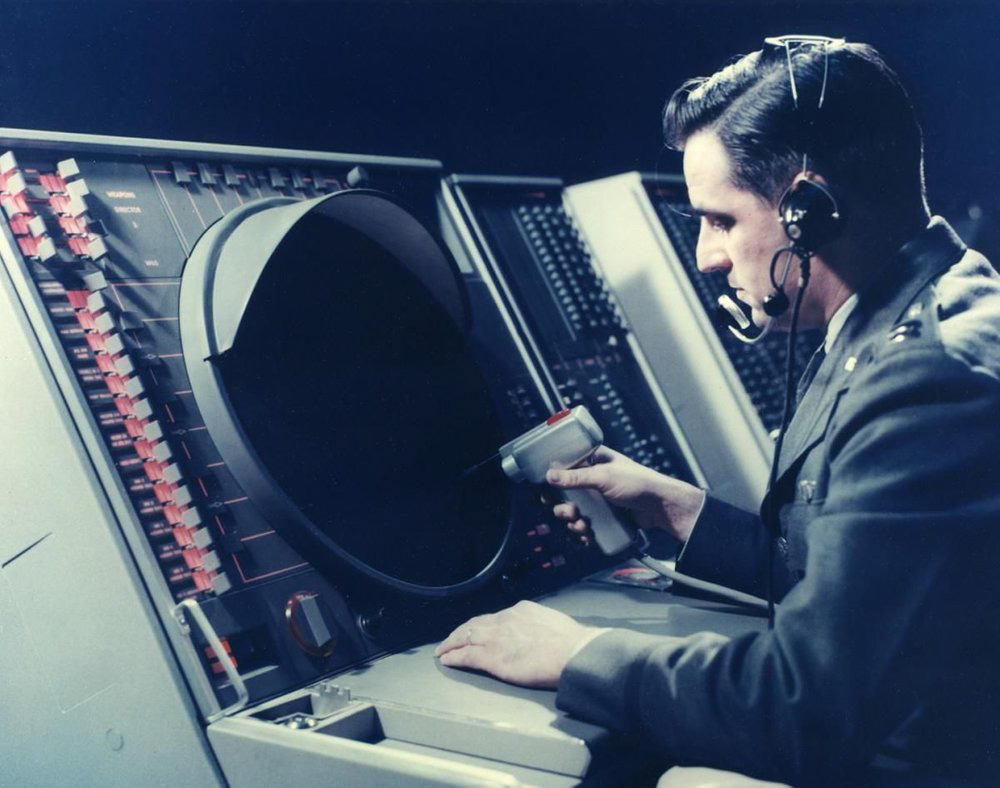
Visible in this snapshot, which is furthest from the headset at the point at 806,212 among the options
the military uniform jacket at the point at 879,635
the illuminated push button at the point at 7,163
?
the illuminated push button at the point at 7,163

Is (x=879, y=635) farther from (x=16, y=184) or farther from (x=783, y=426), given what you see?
(x=16, y=184)

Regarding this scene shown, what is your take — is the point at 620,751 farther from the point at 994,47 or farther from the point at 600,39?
the point at 994,47

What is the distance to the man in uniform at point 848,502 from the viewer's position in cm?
81

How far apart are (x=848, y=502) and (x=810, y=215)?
1.04 feet

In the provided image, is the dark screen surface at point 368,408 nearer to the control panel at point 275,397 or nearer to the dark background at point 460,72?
the control panel at point 275,397

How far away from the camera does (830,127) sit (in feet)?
3.40

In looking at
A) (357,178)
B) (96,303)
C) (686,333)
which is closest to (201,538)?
(96,303)

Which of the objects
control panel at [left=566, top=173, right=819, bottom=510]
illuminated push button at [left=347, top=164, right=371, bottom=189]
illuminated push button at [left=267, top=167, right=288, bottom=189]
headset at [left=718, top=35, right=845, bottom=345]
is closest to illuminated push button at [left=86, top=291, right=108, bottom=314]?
illuminated push button at [left=267, top=167, right=288, bottom=189]

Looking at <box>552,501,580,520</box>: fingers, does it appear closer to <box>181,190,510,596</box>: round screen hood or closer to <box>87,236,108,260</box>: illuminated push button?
<box>181,190,510,596</box>: round screen hood

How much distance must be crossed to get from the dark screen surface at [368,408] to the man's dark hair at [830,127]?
47cm

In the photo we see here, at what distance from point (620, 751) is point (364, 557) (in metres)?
0.39

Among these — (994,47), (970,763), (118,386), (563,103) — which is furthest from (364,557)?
(994,47)

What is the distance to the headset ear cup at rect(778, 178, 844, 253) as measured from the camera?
3.26ft

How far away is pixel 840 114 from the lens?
3.39 ft
